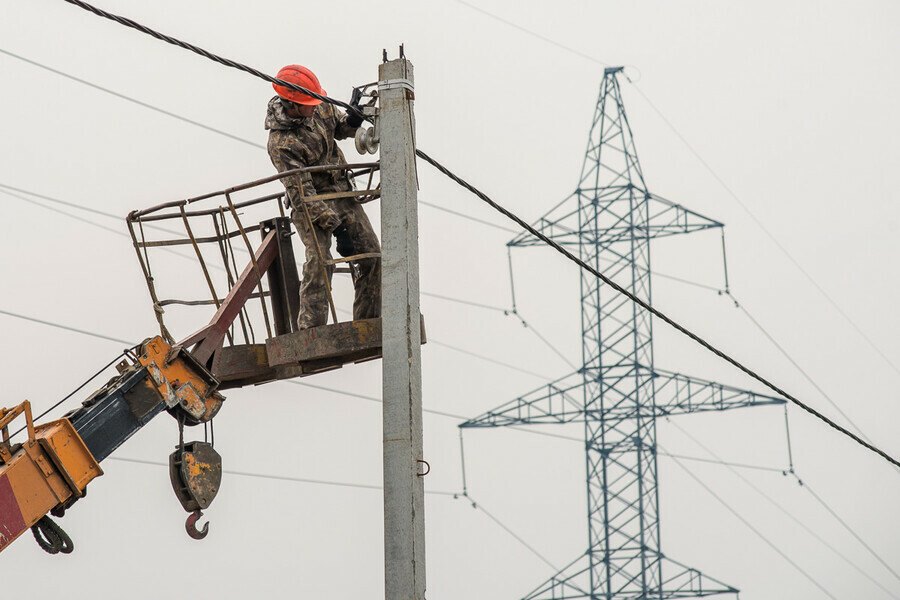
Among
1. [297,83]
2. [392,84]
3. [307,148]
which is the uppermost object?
[297,83]

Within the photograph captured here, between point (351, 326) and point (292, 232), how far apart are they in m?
1.18

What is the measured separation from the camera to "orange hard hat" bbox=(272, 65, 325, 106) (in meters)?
8.89

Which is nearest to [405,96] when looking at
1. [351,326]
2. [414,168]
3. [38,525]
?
[414,168]

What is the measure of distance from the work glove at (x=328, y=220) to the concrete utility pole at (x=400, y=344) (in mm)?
1546

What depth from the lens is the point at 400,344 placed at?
715cm

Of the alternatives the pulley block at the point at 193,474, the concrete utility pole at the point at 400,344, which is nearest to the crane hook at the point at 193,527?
the pulley block at the point at 193,474

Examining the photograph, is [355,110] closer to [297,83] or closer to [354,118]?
[354,118]

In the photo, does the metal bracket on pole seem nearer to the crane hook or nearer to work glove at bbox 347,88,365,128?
work glove at bbox 347,88,365,128

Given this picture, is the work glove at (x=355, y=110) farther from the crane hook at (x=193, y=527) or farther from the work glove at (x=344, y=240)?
the crane hook at (x=193, y=527)

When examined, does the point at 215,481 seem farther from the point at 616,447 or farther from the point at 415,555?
the point at 616,447

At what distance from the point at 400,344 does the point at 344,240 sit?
2428mm

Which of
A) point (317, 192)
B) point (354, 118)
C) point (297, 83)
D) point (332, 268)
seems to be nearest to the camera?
point (354, 118)

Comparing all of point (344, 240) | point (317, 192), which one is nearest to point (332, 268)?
point (344, 240)

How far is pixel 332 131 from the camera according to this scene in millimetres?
9398
